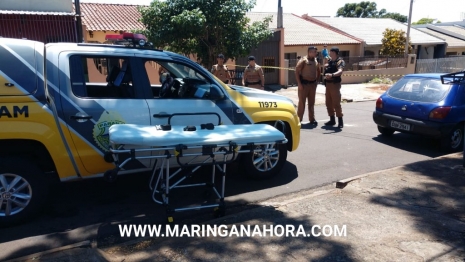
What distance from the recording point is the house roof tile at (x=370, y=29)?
31.7m

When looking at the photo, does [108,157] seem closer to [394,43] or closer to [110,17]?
[110,17]

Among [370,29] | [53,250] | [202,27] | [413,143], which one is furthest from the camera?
[370,29]

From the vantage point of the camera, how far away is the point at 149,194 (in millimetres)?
5367

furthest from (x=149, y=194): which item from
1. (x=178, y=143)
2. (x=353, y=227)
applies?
(x=353, y=227)

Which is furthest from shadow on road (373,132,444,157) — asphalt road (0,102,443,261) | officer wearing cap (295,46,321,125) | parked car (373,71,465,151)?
officer wearing cap (295,46,321,125)

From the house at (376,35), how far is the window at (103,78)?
27633 mm

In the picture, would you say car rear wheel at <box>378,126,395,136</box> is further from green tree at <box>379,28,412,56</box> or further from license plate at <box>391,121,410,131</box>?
green tree at <box>379,28,412,56</box>

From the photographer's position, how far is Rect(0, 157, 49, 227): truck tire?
4270 mm

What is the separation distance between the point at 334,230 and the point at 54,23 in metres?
14.3

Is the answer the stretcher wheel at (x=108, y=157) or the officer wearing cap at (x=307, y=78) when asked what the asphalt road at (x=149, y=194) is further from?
the officer wearing cap at (x=307, y=78)

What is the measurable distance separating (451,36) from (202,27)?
35810 millimetres

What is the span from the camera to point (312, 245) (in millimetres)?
3879

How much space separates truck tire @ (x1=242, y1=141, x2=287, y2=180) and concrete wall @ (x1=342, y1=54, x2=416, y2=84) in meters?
16.7

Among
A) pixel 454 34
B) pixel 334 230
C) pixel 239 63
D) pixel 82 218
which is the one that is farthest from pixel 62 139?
pixel 454 34
